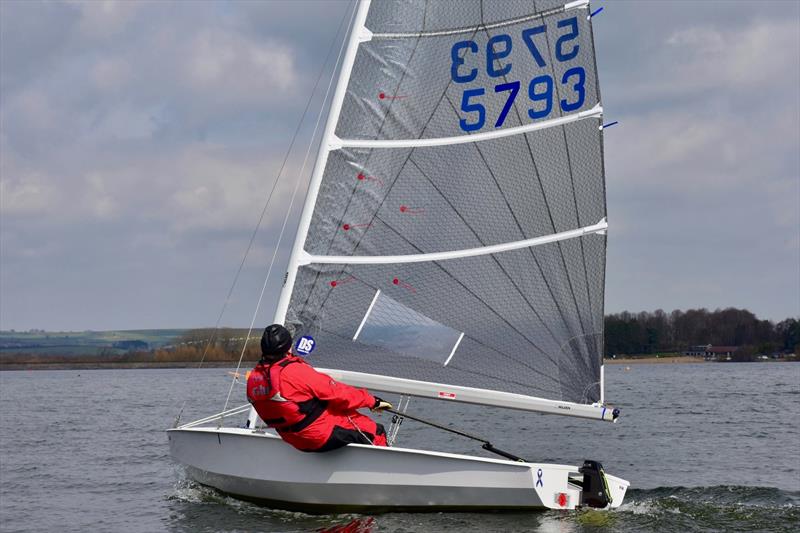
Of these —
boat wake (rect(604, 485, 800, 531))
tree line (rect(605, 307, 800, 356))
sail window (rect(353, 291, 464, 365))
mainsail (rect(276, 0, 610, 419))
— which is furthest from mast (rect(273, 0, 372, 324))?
tree line (rect(605, 307, 800, 356))

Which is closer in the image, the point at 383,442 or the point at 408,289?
the point at 383,442

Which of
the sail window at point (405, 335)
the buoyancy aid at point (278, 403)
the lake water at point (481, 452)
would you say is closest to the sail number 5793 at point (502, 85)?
the sail window at point (405, 335)

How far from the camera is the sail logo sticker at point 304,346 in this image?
29.4 feet

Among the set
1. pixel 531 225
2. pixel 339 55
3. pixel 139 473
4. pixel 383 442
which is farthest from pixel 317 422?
pixel 139 473

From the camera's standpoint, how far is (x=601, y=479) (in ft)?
27.4

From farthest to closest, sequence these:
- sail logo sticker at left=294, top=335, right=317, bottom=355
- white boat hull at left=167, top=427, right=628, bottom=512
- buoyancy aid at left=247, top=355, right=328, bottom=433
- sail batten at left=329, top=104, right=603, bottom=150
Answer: sail batten at left=329, top=104, right=603, bottom=150 → sail logo sticker at left=294, top=335, right=317, bottom=355 → white boat hull at left=167, top=427, right=628, bottom=512 → buoyancy aid at left=247, top=355, right=328, bottom=433

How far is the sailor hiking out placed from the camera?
308 inches

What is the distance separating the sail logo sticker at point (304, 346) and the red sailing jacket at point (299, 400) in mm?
930

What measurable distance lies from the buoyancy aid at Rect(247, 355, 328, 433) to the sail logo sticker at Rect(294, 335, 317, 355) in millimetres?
930

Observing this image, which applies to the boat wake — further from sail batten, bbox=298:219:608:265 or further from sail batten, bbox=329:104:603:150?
sail batten, bbox=329:104:603:150

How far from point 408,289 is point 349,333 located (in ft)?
2.29

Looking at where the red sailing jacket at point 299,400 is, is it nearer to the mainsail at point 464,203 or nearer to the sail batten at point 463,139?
the mainsail at point 464,203

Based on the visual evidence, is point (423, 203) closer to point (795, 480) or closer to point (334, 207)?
point (334, 207)

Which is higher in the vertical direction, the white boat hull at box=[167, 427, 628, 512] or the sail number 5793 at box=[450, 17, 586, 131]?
the sail number 5793 at box=[450, 17, 586, 131]
